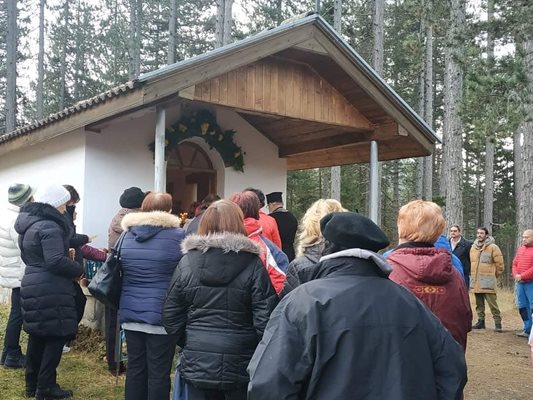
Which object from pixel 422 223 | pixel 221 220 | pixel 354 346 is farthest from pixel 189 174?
pixel 354 346

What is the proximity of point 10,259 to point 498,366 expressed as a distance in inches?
246

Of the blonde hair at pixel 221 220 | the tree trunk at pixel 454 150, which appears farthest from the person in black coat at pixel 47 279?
the tree trunk at pixel 454 150

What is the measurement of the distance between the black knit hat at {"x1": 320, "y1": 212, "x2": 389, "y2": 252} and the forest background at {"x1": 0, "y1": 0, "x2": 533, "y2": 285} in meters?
8.42

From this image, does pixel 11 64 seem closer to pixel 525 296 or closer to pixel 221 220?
pixel 525 296

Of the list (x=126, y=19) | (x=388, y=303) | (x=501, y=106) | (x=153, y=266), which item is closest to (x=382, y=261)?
(x=388, y=303)

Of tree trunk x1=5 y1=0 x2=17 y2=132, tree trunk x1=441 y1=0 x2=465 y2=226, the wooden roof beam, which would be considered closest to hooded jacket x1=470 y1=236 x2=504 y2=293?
the wooden roof beam

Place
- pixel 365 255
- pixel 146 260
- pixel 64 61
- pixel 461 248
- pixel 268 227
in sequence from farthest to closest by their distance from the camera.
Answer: pixel 64 61 → pixel 461 248 → pixel 268 227 → pixel 146 260 → pixel 365 255

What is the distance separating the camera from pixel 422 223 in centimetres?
332

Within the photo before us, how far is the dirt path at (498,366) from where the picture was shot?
6.24m

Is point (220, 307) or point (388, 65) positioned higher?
point (388, 65)

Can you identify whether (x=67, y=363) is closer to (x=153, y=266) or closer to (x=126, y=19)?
(x=153, y=266)

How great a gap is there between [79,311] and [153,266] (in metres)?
2.15

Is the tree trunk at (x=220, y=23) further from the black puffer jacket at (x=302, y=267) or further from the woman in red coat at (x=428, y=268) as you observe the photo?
the woman in red coat at (x=428, y=268)

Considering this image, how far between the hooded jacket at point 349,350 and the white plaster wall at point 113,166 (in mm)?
6794
